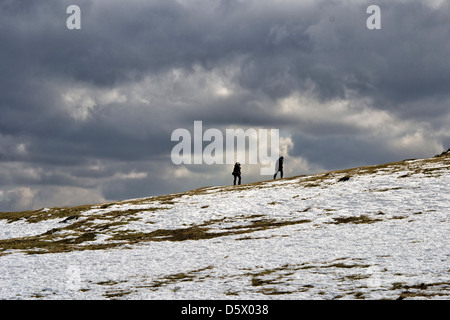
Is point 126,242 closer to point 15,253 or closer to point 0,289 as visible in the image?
point 15,253

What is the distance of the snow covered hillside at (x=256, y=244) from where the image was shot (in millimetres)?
17812

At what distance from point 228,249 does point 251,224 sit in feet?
37.4

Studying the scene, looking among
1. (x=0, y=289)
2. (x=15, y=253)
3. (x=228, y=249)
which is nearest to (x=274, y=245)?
(x=228, y=249)

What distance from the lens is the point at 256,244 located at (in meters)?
28.9

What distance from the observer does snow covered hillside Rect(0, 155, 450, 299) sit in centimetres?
1781
